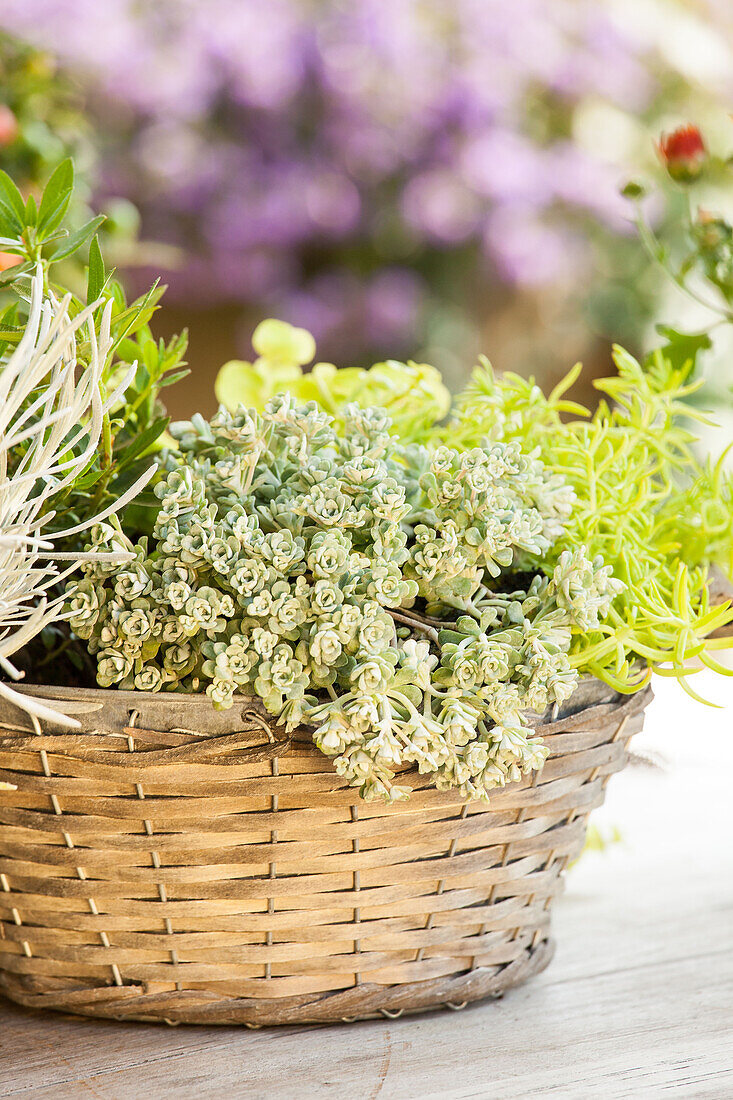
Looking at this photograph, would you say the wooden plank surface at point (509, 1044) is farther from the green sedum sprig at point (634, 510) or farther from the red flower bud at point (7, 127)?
the red flower bud at point (7, 127)

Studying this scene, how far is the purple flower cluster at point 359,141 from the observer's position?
1.95 meters

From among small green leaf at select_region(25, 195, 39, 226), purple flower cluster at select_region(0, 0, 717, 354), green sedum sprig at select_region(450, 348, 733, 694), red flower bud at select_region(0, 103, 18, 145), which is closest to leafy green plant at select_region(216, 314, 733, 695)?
green sedum sprig at select_region(450, 348, 733, 694)

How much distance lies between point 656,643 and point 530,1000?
21cm

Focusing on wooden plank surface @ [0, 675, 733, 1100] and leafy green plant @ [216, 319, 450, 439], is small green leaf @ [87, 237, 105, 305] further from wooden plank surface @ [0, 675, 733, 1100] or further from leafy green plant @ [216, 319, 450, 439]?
wooden plank surface @ [0, 675, 733, 1100]

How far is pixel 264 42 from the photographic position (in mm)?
1926

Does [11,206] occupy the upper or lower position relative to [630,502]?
upper

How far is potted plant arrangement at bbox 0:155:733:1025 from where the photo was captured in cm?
41

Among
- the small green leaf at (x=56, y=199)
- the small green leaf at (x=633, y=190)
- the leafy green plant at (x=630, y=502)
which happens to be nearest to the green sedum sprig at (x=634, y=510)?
the leafy green plant at (x=630, y=502)

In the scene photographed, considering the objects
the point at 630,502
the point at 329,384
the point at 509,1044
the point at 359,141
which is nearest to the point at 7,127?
the point at 329,384

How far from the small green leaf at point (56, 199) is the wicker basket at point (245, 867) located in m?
0.21

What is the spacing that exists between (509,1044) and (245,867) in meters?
0.16

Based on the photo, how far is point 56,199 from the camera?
436 millimetres

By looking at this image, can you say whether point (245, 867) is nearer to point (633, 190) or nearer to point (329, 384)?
point (329, 384)

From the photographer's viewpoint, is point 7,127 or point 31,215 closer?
point 31,215
